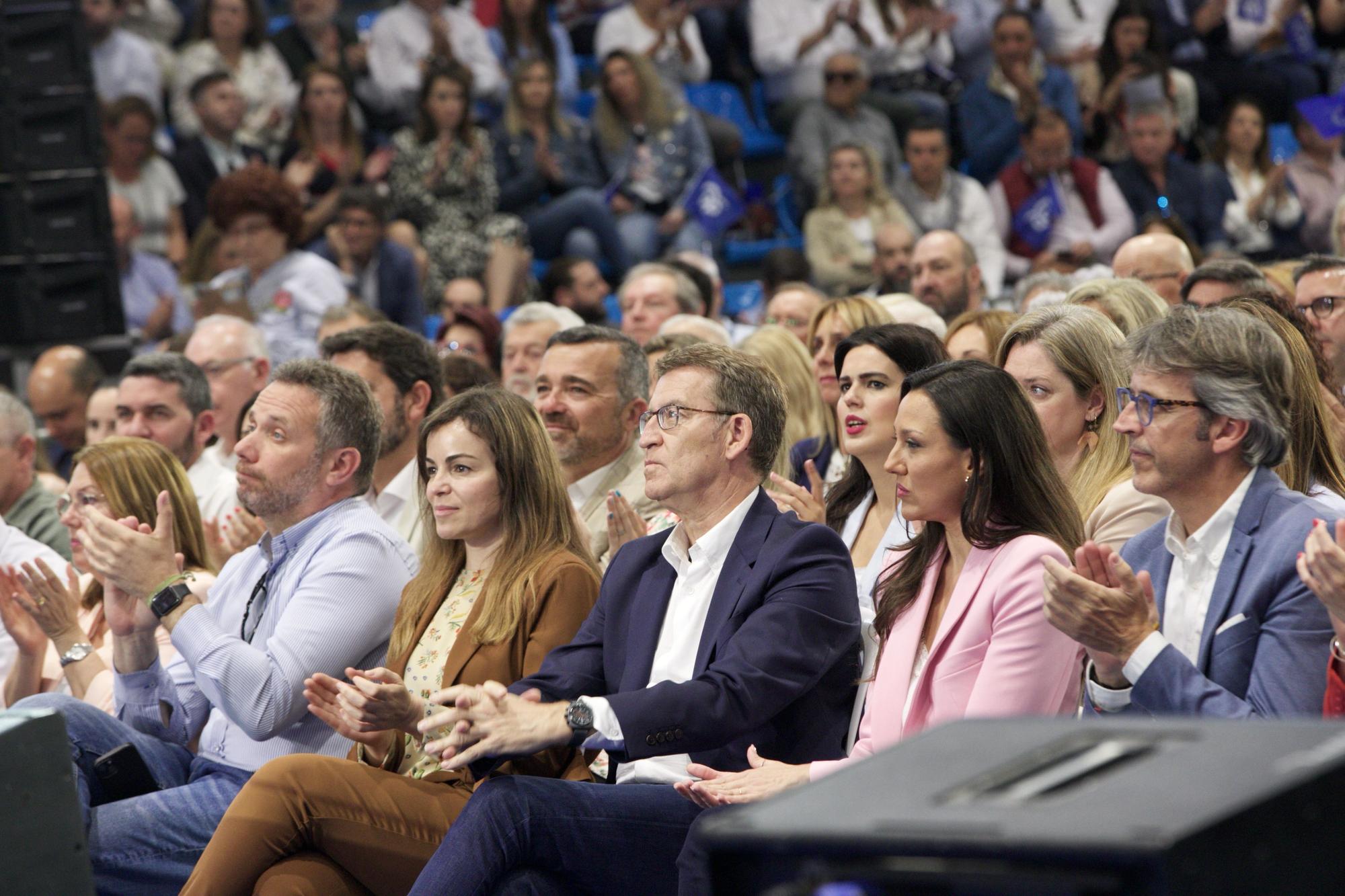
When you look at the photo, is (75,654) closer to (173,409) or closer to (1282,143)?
(173,409)

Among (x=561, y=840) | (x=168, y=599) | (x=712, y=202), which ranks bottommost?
(x=561, y=840)

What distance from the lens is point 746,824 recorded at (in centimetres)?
136

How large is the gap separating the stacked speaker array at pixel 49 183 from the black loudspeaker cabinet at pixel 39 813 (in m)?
4.28

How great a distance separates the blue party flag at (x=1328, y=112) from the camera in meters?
7.73

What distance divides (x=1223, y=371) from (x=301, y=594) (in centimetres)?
186

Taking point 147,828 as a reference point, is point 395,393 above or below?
above

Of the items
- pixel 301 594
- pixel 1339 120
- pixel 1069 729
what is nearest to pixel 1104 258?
pixel 1339 120

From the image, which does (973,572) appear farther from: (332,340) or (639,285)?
(639,285)

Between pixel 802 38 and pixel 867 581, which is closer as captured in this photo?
pixel 867 581

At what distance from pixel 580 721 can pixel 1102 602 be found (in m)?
0.88

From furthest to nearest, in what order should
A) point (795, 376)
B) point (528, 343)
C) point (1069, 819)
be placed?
point (528, 343), point (795, 376), point (1069, 819)

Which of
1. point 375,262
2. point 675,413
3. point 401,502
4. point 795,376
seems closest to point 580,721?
point 675,413

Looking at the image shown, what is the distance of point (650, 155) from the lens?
28.3 feet

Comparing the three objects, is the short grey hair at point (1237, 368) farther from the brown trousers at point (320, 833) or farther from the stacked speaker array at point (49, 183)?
the stacked speaker array at point (49, 183)
